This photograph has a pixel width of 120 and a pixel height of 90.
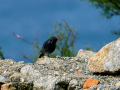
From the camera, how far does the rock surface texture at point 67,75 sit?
243 cm

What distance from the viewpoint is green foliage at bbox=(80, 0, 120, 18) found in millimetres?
6156

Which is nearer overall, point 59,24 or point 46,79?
point 46,79

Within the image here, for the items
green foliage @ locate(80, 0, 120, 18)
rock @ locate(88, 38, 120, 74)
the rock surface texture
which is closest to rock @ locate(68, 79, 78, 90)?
the rock surface texture

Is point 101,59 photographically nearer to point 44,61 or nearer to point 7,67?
point 44,61

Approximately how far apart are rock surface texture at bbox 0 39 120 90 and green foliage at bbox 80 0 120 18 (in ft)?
11.5

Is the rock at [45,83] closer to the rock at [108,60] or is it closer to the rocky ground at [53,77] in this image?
the rocky ground at [53,77]

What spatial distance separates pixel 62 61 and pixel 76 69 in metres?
0.35

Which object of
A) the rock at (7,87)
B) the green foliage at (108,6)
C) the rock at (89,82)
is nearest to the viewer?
the rock at (89,82)

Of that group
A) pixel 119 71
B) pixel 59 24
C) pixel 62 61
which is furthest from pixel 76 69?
pixel 59 24

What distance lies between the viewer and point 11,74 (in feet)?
9.62

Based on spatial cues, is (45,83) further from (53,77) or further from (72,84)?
(72,84)

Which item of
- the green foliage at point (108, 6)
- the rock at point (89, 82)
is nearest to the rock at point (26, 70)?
the rock at point (89, 82)

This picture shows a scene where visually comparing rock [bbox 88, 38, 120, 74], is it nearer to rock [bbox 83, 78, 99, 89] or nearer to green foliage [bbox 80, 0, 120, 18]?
rock [bbox 83, 78, 99, 89]

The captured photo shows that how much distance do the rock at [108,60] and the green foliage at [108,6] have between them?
375cm
